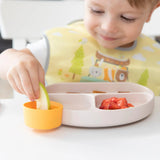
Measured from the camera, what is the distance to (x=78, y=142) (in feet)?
1.72

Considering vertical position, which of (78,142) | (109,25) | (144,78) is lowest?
(144,78)

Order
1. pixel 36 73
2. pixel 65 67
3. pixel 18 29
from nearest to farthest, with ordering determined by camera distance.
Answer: pixel 36 73 < pixel 65 67 < pixel 18 29

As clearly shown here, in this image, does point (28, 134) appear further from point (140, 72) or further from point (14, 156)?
point (140, 72)

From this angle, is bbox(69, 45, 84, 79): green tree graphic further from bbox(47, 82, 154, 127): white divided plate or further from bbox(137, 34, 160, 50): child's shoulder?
bbox(137, 34, 160, 50): child's shoulder

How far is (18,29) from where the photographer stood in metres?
1.40

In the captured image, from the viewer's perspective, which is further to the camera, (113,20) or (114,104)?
(113,20)

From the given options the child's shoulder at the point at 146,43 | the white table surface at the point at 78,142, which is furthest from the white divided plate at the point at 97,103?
the child's shoulder at the point at 146,43

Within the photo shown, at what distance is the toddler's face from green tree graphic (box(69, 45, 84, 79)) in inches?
3.3

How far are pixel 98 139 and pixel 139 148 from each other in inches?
3.3

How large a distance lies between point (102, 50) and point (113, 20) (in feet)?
0.71

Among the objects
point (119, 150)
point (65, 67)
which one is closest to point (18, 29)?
point (65, 67)

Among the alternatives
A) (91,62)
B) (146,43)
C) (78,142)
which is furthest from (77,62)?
(78,142)

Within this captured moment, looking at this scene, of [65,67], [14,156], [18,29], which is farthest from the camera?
[18,29]

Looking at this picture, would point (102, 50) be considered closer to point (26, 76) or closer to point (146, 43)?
point (146, 43)
